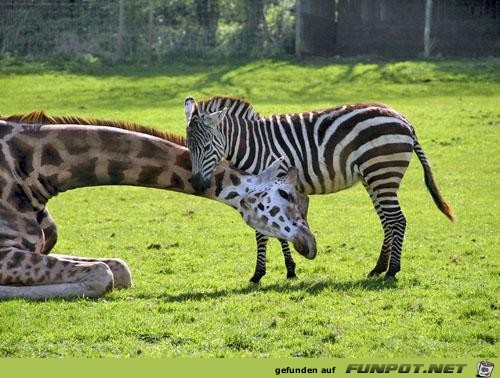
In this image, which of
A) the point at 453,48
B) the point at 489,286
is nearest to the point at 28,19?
the point at 453,48

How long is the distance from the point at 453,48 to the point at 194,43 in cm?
883

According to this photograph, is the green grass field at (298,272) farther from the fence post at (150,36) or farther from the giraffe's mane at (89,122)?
the fence post at (150,36)

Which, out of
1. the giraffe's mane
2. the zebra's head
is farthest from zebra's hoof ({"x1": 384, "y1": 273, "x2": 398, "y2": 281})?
the giraffe's mane

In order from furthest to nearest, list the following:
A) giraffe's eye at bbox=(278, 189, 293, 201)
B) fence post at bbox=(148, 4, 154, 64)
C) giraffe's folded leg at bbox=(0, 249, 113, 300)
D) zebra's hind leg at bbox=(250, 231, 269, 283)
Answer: fence post at bbox=(148, 4, 154, 64) → zebra's hind leg at bbox=(250, 231, 269, 283) → giraffe's eye at bbox=(278, 189, 293, 201) → giraffe's folded leg at bbox=(0, 249, 113, 300)

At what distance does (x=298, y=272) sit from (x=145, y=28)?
2289 centimetres

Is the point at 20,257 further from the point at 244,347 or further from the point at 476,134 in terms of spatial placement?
the point at 476,134

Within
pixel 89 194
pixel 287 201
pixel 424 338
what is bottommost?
pixel 89 194

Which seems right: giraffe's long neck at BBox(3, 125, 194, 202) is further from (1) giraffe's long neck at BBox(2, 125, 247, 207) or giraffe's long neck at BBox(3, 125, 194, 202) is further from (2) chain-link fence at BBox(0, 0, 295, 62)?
(2) chain-link fence at BBox(0, 0, 295, 62)

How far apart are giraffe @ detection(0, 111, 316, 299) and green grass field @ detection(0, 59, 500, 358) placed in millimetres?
422

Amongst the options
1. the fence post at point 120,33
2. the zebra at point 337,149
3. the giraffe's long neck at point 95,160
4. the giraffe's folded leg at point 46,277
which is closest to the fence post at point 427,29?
the fence post at point 120,33

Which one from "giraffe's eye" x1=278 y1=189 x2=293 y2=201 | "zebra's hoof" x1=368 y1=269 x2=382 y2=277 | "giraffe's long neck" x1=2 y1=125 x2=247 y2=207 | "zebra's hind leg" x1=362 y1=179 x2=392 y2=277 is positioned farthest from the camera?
"zebra's hind leg" x1=362 y1=179 x2=392 y2=277

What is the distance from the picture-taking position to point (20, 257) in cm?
846

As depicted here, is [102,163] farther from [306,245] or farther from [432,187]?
[432,187]

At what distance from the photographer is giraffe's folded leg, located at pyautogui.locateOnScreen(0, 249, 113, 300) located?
27.5 feet
